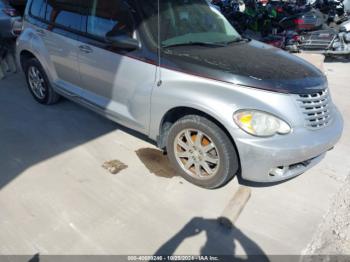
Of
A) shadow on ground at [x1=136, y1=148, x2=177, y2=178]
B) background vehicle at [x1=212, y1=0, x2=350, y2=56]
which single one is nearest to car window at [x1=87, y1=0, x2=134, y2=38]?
shadow on ground at [x1=136, y1=148, x2=177, y2=178]

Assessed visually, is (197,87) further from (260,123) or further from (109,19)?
(109,19)

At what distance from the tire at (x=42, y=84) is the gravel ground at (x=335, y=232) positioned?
12.9 feet

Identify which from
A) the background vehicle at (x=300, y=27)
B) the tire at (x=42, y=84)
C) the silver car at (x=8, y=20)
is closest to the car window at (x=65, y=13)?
the tire at (x=42, y=84)

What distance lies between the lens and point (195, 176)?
3152 mm

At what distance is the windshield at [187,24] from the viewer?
321 centimetres

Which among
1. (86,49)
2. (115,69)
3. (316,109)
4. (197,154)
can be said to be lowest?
(197,154)

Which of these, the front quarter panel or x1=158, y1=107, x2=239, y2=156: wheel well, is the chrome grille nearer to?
the front quarter panel

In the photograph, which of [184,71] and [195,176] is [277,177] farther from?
[184,71]

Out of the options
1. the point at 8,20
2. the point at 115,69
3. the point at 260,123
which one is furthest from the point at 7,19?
the point at 260,123

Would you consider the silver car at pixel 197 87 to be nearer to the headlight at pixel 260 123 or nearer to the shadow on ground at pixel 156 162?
the headlight at pixel 260 123

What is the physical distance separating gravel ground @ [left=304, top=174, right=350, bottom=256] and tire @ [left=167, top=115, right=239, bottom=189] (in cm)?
87

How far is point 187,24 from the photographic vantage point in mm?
3414

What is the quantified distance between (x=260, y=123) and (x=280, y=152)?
0.29m

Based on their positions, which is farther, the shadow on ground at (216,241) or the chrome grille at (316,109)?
the chrome grille at (316,109)
